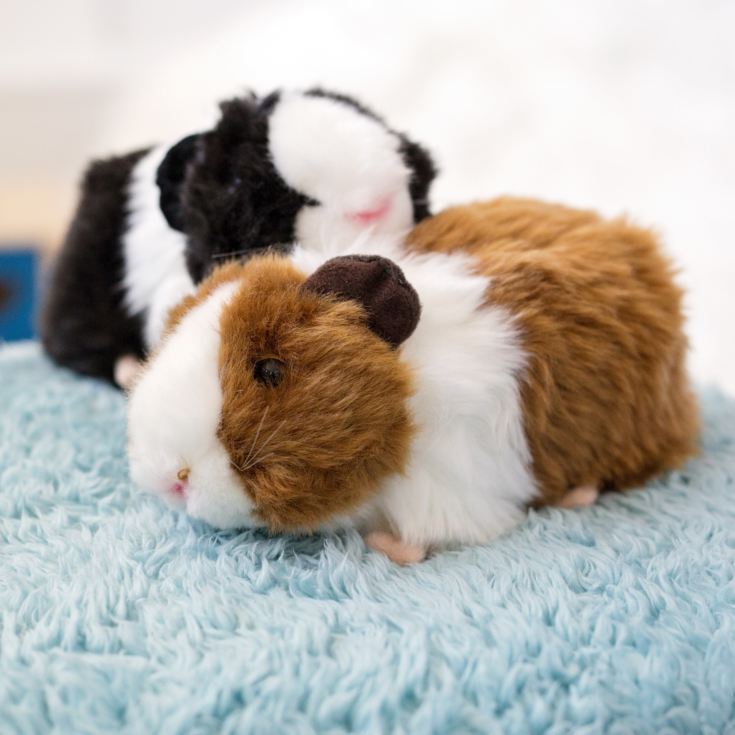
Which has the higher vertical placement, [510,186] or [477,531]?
[510,186]

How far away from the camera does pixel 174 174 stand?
86 centimetres

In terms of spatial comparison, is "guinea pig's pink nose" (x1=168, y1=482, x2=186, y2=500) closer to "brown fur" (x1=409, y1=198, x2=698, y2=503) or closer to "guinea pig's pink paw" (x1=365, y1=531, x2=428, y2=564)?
"guinea pig's pink paw" (x1=365, y1=531, x2=428, y2=564)

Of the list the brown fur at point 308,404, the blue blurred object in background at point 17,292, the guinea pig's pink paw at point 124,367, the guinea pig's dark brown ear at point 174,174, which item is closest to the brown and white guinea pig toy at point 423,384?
the brown fur at point 308,404

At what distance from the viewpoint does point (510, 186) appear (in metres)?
1.65

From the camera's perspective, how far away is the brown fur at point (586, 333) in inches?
28.5

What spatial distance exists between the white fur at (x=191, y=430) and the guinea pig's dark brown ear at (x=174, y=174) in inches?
8.9

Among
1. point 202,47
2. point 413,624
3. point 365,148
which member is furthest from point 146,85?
point 413,624

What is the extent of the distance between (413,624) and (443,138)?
141 cm

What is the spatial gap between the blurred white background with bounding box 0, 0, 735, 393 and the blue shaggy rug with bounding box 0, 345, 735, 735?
379 mm

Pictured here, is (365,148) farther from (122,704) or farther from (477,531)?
(122,704)

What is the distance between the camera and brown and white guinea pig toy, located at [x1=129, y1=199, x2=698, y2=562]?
2.04 feet

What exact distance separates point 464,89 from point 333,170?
1092 millimetres

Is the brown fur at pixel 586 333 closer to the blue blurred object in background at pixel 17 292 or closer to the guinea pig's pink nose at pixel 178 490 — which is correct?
the guinea pig's pink nose at pixel 178 490

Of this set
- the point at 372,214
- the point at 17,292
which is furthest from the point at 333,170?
the point at 17,292
